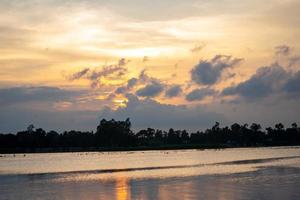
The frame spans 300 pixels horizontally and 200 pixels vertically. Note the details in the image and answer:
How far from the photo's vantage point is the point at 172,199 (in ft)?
110

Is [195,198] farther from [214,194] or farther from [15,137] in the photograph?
[15,137]

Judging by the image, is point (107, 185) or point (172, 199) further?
point (107, 185)

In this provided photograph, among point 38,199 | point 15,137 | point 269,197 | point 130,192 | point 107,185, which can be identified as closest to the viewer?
point 269,197

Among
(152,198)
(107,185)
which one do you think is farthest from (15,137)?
(152,198)

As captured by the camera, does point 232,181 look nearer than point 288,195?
No

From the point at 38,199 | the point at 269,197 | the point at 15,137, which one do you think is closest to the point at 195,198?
the point at 269,197

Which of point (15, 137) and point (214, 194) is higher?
point (15, 137)

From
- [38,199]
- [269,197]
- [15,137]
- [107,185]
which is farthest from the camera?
[15,137]

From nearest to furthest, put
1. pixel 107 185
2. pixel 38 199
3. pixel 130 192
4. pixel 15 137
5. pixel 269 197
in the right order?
pixel 269 197
pixel 38 199
pixel 130 192
pixel 107 185
pixel 15 137

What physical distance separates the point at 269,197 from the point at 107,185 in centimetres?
1663

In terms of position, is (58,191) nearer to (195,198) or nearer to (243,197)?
(195,198)

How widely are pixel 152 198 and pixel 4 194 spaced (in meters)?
12.2

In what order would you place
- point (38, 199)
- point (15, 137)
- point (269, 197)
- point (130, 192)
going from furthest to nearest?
point (15, 137) < point (130, 192) < point (38, 199) < point (269, 197)

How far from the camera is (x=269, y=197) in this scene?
1310 inches
